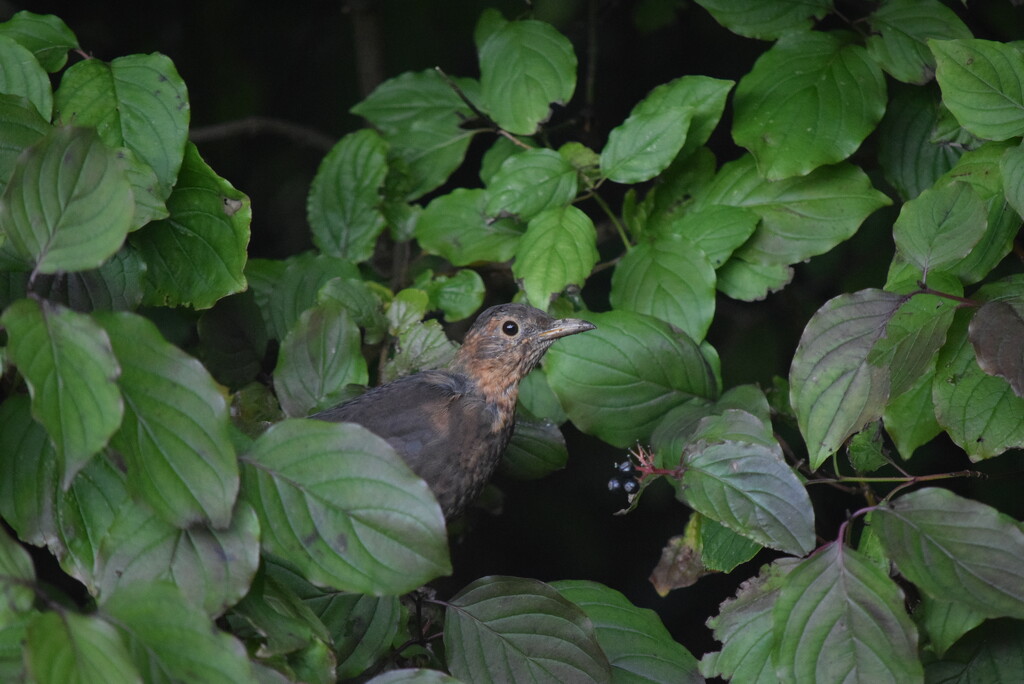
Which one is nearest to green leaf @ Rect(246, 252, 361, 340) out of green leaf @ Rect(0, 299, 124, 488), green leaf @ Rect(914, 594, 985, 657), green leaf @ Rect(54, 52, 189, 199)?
green leaf @ Rect(54, 52, 189, 199)

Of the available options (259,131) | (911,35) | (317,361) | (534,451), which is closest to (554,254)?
(534,451)

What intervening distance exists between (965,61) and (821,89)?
349 mm

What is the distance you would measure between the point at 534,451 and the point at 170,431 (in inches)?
36.7

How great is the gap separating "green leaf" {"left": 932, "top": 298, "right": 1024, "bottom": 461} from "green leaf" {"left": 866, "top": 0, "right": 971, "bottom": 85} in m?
0.59

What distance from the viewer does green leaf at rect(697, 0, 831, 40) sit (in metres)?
2.04

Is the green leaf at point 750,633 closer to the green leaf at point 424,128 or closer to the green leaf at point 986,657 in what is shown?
the green leaf at point 986,657

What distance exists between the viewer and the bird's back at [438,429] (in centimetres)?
183

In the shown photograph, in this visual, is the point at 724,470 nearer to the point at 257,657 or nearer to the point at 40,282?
the point at 257,657

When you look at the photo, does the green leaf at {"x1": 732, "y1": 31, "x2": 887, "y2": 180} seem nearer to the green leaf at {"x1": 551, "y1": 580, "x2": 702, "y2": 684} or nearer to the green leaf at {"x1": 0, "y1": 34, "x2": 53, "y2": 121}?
the green leaf at {"x1": 551, "y1": 580, "x2": 702, "y2": 684}

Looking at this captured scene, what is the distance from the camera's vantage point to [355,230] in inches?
93.9

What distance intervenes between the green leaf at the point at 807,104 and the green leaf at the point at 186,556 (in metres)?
1.25

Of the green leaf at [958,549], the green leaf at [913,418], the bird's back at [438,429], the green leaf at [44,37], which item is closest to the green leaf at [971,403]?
the green leaf at [913,418]

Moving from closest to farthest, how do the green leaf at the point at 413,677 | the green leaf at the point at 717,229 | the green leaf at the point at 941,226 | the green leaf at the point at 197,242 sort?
1. the green leaf at the point at 413,677
2. the green leaf at the point at 941,226
3. the green leaf at the point at 197,242
4. the green leaf at the point at 717,229

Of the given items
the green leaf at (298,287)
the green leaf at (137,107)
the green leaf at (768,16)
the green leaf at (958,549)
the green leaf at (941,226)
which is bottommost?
the green leaf at (958,549)
